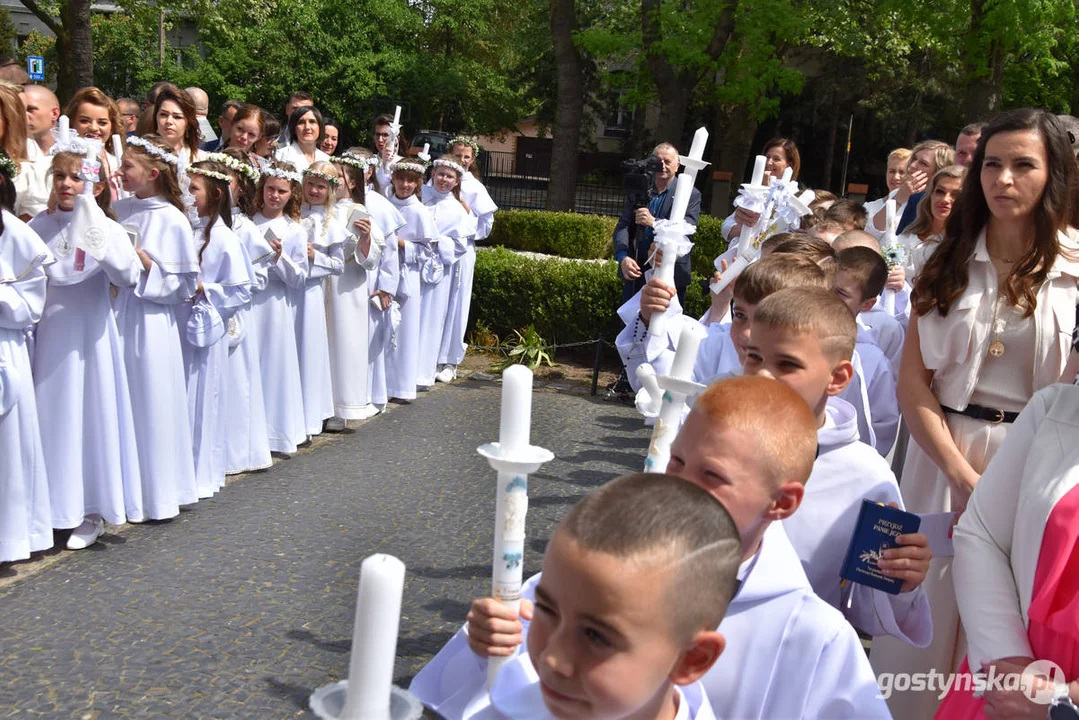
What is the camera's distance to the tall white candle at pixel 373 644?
117 cm

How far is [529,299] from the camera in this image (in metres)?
12.4

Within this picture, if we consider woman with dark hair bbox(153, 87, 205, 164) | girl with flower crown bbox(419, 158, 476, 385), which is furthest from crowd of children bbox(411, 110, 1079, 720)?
girl with flower crown bbox(419, 158, 476, 385)

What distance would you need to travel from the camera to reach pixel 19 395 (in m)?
5.43

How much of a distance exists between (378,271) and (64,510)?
4226 mm

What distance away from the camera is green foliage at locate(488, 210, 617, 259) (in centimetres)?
2145

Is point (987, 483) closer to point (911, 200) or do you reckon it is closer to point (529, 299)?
point (911, 200)

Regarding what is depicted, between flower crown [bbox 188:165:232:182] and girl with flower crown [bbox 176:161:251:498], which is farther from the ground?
flower crown [bbox 188:165:232:182]

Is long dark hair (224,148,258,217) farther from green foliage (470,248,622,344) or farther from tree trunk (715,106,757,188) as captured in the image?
tree trunk (715,106,757,188)

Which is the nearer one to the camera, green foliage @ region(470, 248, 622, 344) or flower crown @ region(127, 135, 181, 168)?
flower crown @ region(127, 135, 181, 168)

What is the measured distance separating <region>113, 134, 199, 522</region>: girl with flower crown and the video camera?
404 centimetres

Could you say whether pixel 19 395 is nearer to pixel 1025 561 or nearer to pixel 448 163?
pixel 1025 561

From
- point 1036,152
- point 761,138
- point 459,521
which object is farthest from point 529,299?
point 761,138

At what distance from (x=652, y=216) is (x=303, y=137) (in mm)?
2991

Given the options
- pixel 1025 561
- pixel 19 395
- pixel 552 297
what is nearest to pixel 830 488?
pixel 1025 561
